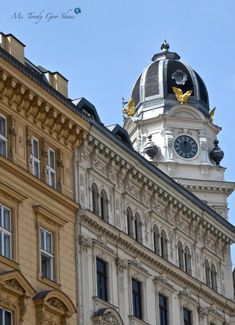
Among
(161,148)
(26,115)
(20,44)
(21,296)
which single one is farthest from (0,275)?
(161,148)

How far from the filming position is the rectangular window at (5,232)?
5241 centimetres

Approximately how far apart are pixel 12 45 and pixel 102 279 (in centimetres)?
1201

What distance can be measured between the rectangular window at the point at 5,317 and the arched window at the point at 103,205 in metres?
11.5

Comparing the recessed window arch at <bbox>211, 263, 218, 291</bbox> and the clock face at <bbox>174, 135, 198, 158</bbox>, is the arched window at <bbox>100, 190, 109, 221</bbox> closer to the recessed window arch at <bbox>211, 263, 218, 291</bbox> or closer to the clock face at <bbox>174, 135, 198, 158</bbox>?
the recessed window arch at <bbox>211, 263, 218, 291</bbox>

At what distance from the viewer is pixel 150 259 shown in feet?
214

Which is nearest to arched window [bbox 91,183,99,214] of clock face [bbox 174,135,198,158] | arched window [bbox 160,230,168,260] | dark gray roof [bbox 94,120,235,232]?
dark gray roof [bbox 94,120,235,232]

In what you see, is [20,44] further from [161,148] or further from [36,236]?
[161,148]

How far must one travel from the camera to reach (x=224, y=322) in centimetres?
7356

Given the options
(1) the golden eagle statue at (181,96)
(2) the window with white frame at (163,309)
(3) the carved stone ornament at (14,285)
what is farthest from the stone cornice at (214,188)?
(3) the carved stone ornament at (14,285)

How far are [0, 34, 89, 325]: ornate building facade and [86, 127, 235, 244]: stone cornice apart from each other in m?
2.64

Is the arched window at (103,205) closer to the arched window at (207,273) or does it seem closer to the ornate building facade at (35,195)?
the ornate building facade at (35,195)

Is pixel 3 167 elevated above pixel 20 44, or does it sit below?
below

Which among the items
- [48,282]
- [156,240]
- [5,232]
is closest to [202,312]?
[156,240]

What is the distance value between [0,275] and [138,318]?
13.8m
